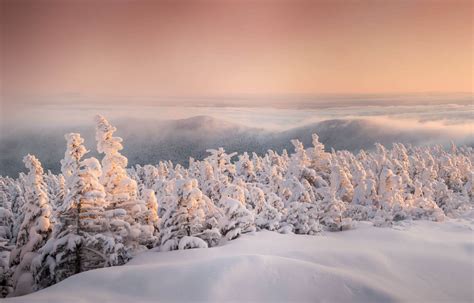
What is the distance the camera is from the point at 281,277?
21.7ft

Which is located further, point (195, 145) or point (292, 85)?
point (195, 145)

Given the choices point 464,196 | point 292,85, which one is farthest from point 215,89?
point 464,196

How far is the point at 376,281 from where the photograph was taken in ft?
22.1

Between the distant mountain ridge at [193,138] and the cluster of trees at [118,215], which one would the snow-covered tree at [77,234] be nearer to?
the cluster of trees at [118,215]

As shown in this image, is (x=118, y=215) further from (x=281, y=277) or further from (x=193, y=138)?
(x=281, y=277)

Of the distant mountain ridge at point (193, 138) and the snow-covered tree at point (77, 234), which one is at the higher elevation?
the distant mountain ridge at point (193, 138)

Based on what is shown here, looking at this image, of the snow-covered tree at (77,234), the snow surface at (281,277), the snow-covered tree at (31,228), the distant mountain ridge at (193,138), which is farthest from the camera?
the distant mountain ridge at (193,138)

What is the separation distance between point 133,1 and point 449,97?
9.17 meters

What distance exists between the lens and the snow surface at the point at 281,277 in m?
6.27

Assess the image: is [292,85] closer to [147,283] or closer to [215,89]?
[215,89]

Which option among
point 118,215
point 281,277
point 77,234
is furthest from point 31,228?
point 281,277

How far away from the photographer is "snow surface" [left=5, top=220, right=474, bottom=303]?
627cm

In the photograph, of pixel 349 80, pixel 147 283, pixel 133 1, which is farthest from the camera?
pixel 349 80

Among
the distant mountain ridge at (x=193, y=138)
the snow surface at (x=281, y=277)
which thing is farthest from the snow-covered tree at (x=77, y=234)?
the distant mountain ridge at (x=193, y=138)
